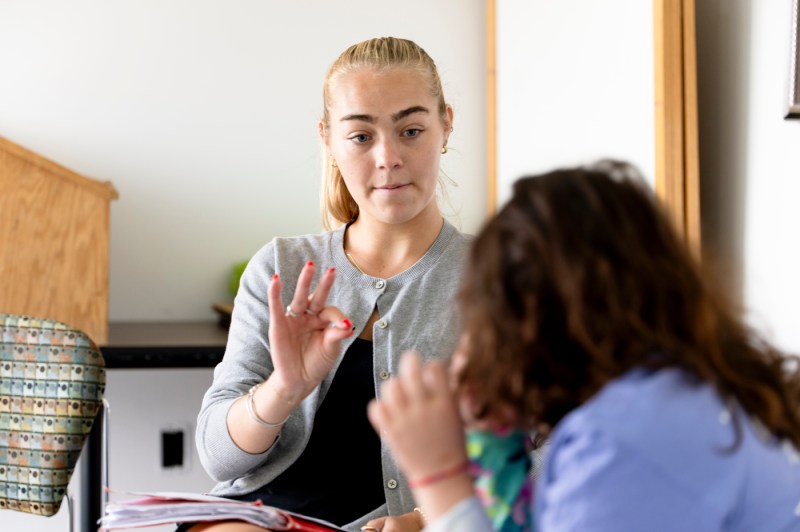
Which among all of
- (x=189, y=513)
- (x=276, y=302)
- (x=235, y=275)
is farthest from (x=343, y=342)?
(x=235, y=275)

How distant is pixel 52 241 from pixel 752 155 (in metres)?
1.61

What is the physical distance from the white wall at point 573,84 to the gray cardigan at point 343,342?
0.36 metres

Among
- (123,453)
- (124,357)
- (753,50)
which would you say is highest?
(753,50)

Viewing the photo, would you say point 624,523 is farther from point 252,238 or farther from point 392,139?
point 252,238

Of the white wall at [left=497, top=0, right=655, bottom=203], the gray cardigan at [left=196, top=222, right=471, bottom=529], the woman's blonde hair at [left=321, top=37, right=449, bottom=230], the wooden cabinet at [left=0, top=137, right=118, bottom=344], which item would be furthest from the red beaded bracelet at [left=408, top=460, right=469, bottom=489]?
the wooden cabinet at [left=0, top=137, right=118, bottom=344]

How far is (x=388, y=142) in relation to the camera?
5.22 feet

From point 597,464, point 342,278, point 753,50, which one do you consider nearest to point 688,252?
point 597,464

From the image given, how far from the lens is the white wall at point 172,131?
270cm

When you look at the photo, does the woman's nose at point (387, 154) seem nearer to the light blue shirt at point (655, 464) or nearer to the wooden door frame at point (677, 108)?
the wooden door frame at point (677, 108)

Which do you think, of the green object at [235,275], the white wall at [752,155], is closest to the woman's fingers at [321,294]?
the white wall at [752,155]

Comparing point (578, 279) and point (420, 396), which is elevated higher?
point (578, 279)

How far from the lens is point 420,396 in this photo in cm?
86

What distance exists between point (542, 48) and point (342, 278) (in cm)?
104

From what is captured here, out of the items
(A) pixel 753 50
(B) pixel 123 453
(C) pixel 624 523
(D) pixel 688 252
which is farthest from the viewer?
(B) pixel 123 453
